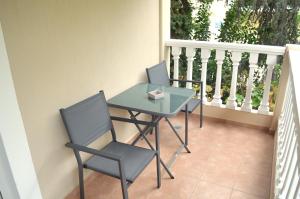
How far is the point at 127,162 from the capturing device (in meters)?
1.92

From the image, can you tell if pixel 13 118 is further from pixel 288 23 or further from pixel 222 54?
pixel 288 23

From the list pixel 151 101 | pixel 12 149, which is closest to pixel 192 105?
pixel 151 101

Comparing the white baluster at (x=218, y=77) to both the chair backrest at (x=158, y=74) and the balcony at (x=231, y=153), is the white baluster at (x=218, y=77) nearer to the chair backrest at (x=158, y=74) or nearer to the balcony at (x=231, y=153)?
the balcony at (x=231, y=153)

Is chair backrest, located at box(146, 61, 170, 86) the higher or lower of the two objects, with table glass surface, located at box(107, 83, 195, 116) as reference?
higher

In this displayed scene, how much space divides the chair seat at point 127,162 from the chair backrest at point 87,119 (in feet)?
0.56

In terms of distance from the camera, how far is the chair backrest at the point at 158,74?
2.90 m

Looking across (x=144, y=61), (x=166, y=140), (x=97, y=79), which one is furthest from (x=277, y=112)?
(x=97, y=79)

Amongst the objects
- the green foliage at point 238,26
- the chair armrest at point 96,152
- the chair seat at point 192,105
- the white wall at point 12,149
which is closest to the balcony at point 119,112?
the white wall at point 12,149

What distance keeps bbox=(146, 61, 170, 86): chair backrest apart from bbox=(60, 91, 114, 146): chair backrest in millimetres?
851

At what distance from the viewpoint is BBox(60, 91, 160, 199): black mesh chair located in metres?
1.78

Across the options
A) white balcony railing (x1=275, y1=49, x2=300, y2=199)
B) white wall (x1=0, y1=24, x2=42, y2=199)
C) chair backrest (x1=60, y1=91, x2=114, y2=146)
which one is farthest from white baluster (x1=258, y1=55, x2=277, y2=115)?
white wall (x1=0, y1=24, x2=42, y2=199)

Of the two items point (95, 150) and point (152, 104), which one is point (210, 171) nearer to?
point (152, 104)

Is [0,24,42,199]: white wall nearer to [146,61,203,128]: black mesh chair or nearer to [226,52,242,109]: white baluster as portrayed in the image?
[146,61,203,128]: black mesh chair

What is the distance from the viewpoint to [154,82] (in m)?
2.94
